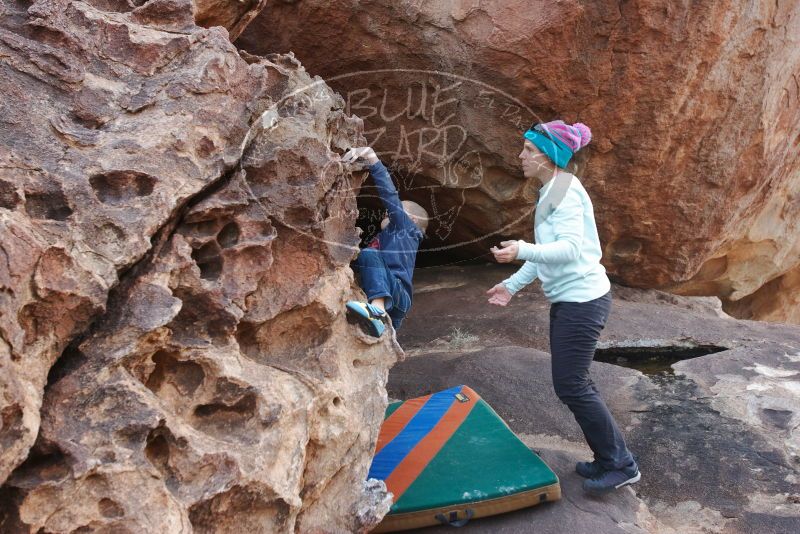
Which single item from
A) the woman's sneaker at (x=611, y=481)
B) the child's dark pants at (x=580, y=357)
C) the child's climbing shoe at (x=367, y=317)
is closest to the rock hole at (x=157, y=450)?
the child's climbing shoe at (x=367, y=317)

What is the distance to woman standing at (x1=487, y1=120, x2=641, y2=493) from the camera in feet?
9.30

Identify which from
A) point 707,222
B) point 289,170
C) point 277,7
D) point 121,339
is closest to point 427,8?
point 277,7

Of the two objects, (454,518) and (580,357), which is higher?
(580,357)

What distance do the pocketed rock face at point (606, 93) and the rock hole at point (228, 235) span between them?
2.45 m

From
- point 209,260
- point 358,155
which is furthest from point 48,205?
point 358,155

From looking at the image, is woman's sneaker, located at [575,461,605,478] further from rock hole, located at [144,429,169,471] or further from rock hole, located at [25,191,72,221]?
rock hole, located at [25,191,72,221]

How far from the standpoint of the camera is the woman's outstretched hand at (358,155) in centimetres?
301

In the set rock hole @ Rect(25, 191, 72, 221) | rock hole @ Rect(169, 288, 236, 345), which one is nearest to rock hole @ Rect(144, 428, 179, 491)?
rock hole @ Rect(169, 288, 236, 345)

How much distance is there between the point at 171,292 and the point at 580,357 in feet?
5.06

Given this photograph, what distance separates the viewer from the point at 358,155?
3.05 m

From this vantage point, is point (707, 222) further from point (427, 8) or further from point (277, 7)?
point (277, 7)

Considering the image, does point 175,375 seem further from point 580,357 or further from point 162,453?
point 580,357

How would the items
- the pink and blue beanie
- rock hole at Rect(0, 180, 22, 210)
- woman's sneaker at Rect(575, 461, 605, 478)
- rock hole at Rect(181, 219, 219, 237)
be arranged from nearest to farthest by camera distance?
1. rock hole at Rect(0, 180, 22, 210)
2. rock hole at Rect(181, 219, 219, 237)
3. the pink and blue beanie
4. woman's sneaker at Rect(575, 461, 605, 478)

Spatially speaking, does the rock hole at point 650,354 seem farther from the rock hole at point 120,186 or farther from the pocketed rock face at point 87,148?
the rock hole at point 120,186
